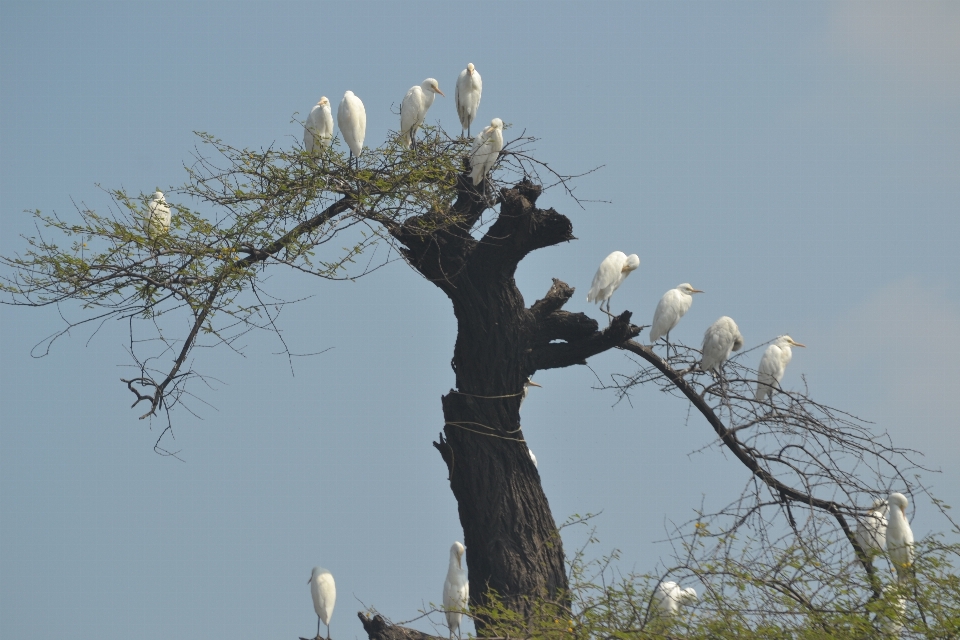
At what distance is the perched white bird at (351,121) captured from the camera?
32.4 feet

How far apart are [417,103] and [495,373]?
13.4 feet

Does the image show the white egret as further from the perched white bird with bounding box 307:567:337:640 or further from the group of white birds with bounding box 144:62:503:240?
the perched white bird with bounding box 307:567:337:640

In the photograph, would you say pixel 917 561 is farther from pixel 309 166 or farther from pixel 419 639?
pixel 309 166

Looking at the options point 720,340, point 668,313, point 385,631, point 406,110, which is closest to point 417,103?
point 406,110

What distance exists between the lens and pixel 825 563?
5402 millimetres

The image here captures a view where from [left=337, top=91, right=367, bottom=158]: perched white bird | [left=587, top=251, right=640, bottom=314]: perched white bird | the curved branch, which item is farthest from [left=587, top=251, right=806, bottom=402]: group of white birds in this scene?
[left=337, top=91, right=367, bottom=158]: perched white bird

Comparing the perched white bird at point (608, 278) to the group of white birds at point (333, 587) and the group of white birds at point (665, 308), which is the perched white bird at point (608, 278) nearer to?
the group of white birds at point (665, 308)

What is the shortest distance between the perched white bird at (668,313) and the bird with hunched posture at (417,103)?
2.94 m

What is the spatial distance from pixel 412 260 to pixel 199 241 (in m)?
1.48

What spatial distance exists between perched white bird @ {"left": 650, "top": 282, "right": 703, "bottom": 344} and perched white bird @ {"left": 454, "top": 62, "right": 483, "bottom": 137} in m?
2.44

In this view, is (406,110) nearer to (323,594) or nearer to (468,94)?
(468,94)

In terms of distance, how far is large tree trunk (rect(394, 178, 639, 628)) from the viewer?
6.91m

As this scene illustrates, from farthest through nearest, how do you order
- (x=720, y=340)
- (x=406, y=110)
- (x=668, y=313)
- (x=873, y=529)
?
(x=406, y=110)
(x=668, y=313)
(x=720, y=340)
(x=873, y=529)

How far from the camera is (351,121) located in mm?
9875
